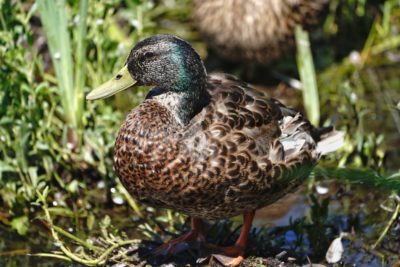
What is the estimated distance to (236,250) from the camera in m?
4.49

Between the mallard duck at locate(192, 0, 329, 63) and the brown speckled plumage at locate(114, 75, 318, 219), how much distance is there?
217cm

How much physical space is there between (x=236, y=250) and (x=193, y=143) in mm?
692

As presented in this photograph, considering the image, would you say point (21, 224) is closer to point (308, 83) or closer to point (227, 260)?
point (227, 260)

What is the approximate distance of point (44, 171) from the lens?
5.12 m

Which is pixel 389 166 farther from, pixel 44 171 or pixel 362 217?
pixel 44 171

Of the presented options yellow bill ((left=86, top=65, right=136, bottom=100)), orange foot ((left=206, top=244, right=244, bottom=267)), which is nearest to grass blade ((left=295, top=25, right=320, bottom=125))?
orange foot ((left=206, top=244, right=244, bottom=267))

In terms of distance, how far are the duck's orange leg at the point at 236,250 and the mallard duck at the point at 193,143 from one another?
0.18 meters

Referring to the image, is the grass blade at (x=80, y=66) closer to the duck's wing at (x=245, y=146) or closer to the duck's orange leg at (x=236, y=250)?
the duck's wing at (x=245, y=146)

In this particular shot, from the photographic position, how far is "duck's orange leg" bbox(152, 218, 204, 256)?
4.52 m

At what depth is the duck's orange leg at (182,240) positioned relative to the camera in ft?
14.8

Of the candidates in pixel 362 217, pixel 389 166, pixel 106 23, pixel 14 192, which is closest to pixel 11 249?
pixel 14 192

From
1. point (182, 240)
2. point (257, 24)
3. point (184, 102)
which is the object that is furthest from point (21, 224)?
point (257, 24)

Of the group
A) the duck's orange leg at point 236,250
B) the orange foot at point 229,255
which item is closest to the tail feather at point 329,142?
the duck's orange leg at point 236,250

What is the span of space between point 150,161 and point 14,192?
45.1 inches
